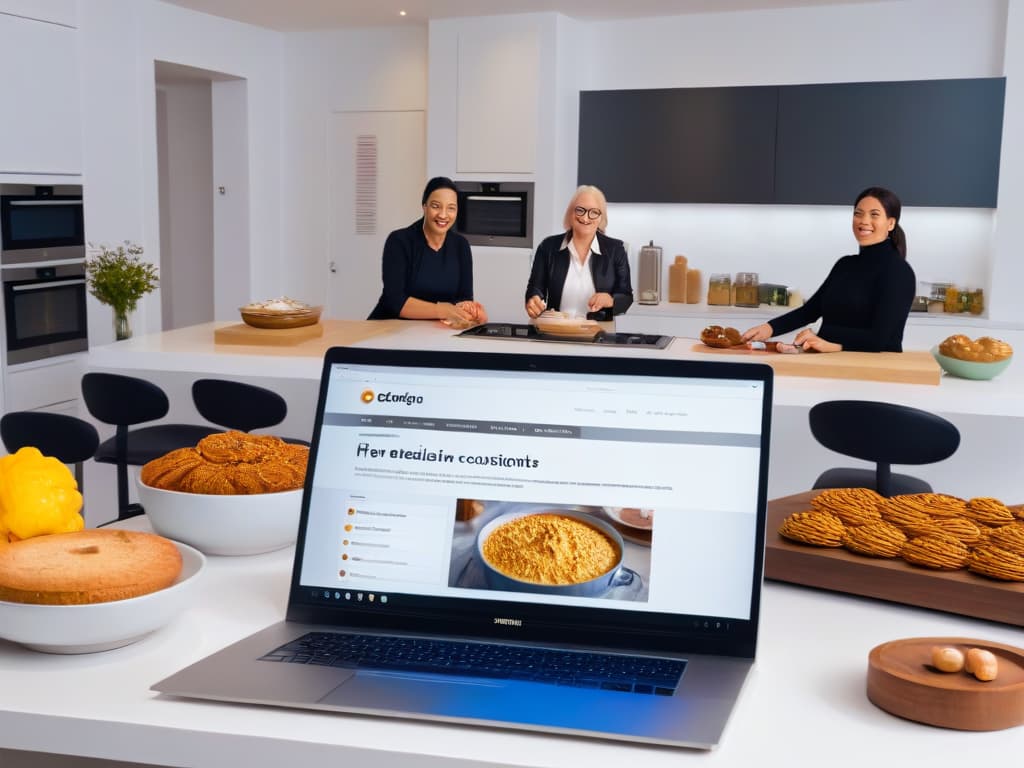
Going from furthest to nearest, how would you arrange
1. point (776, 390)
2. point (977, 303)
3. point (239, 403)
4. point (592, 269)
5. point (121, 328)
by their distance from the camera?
point (977, 303)
point (592, 269)
point (121, 328)
point (239, 403)
point (776, 390)

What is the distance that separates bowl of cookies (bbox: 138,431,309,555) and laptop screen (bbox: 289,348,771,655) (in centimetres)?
21

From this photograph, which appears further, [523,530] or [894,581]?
[894,581]

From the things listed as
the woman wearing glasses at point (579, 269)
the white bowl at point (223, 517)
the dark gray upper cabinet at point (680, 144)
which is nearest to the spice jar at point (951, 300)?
the dark gray upper cabinet at point (680, 144)

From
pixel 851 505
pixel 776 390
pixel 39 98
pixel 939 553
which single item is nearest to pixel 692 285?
pixel 776 390

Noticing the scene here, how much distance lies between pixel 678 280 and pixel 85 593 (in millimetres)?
5991

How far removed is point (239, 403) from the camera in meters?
3.41

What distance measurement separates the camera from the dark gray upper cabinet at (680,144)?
253 inches

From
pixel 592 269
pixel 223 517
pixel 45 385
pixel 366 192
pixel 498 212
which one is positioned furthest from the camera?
pixel 366 192

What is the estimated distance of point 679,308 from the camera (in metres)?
6.65

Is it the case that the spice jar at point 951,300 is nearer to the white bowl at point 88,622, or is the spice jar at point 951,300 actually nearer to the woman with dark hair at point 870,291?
the woman with dark hair at point 870,291

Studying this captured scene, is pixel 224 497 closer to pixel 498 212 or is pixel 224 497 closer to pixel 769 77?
pixel 498 212

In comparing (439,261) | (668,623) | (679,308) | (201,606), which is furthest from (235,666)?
(679,308)

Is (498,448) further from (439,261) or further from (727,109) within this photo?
(727,109)

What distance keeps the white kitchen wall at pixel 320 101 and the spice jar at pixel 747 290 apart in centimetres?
256
